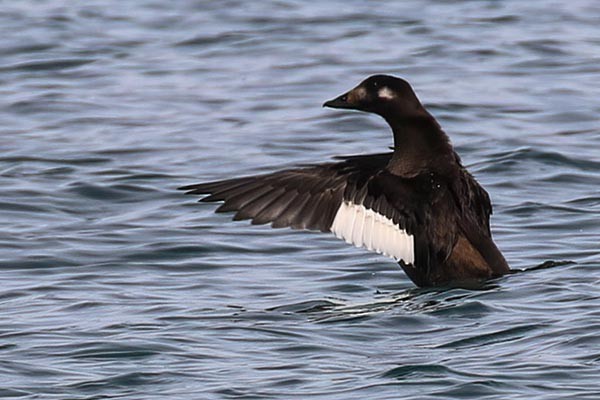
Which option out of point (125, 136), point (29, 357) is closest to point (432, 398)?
point (29, 357)

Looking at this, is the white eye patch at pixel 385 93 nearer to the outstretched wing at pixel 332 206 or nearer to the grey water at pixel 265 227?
the outstretched wing at pixel 332 206

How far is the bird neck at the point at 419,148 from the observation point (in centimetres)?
768

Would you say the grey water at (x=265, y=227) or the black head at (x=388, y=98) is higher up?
the black head at (x=388, y=98)

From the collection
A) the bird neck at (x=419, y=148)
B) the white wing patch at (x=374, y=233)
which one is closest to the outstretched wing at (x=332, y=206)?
the white wing patch at (x=374, y=233)

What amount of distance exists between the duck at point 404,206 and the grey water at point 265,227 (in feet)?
0.61

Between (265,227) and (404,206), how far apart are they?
2.09 m

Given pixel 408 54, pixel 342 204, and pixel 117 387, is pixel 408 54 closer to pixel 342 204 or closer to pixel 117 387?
pixel 342 204

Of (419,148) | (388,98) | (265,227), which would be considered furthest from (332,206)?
(265,227)

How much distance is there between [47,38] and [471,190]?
30.5 feet

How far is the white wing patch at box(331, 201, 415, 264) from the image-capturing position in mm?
7559

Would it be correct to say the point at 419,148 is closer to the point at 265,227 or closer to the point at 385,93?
the point at 385,93

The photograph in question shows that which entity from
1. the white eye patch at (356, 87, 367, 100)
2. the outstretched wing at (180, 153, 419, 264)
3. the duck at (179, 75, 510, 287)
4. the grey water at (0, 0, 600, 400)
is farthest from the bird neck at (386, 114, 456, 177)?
the grey water at (0, 0, 600, 400)

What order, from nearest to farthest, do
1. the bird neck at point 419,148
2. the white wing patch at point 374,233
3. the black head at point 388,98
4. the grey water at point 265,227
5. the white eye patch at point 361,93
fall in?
1. the grey water at point 265,227
2. the white wing patch at point 374,233
3. the bird neck at point 419,148
4. the black head at point 388,98
5. the white eye patch at point 361,93

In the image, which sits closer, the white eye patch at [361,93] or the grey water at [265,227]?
the grey water at [265,227]
